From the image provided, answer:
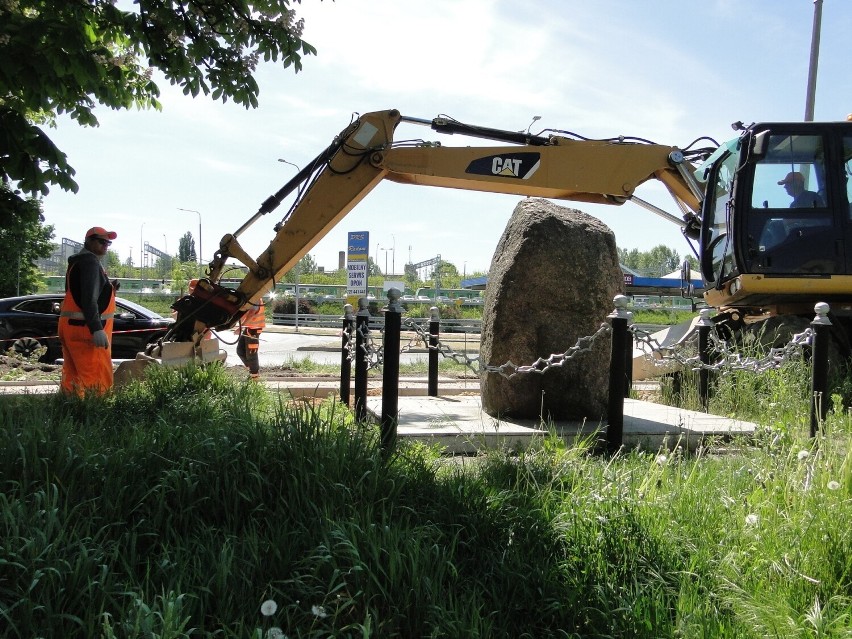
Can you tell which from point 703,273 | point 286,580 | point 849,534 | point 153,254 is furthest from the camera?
point 153,254

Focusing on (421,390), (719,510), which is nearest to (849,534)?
(719,510)

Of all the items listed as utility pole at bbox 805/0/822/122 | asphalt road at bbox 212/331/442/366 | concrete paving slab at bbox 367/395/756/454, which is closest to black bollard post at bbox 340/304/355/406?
concrete paving slab at bbox 367/395/756/454

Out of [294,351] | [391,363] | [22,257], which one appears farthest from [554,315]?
[22,257]

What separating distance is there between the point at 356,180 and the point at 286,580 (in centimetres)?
569

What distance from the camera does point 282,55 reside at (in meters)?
6.57

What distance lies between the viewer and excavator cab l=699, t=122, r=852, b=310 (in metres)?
8.24

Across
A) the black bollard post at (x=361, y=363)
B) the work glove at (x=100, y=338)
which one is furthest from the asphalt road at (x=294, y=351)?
the black bollard post at (x=361, y=363)

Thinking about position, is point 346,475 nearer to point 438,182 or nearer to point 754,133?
point 438,182

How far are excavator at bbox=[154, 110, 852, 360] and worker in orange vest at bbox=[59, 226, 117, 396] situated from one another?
136cm

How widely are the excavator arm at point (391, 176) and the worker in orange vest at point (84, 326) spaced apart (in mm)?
1423

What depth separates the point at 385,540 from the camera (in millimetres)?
2764

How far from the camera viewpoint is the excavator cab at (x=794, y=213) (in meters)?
8.24

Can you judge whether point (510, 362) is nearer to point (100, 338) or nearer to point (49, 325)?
point (100, 338)

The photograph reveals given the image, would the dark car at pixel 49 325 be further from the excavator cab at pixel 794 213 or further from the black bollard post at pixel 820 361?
the black bollard post at pixel 820 361
